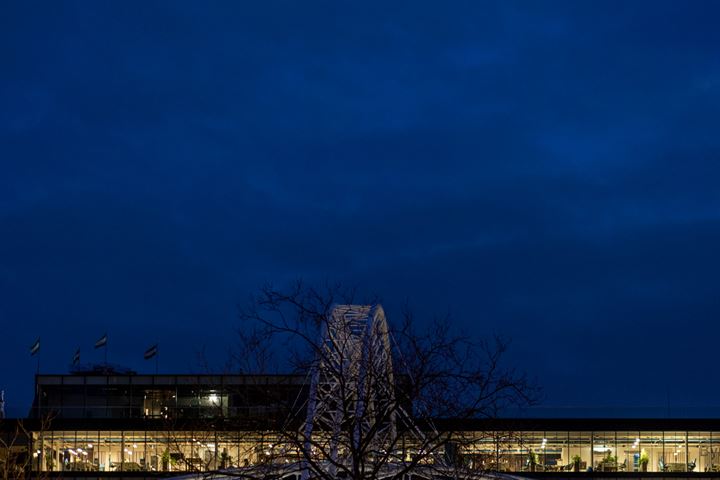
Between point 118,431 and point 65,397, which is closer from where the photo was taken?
point 118,431

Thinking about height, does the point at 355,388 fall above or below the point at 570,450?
above

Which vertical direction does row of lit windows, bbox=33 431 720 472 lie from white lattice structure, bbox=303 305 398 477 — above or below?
below

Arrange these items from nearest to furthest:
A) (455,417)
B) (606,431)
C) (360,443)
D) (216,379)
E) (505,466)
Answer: (360,443) < (455,417) < (505,466) < (606,431) < (216,379)

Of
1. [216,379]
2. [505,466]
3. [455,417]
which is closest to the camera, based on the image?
[455,417]

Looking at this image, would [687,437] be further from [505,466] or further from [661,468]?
[505,466]

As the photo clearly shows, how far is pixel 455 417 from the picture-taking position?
2427 centimetres

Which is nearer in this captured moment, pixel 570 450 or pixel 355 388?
pixel 355 388

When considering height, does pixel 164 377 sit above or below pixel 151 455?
above

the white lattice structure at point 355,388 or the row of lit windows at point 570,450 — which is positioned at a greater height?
the white lattice structure at point 355,388

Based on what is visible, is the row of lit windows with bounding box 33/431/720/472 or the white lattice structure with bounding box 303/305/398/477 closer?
the white lattice structure with bounding box 303/305/398/477

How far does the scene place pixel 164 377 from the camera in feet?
295

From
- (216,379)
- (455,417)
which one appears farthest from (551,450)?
(455,417)

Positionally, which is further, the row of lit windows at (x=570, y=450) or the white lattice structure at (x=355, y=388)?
the row of lit windows at (x=570, y=450)

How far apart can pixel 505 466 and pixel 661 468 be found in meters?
11.2
